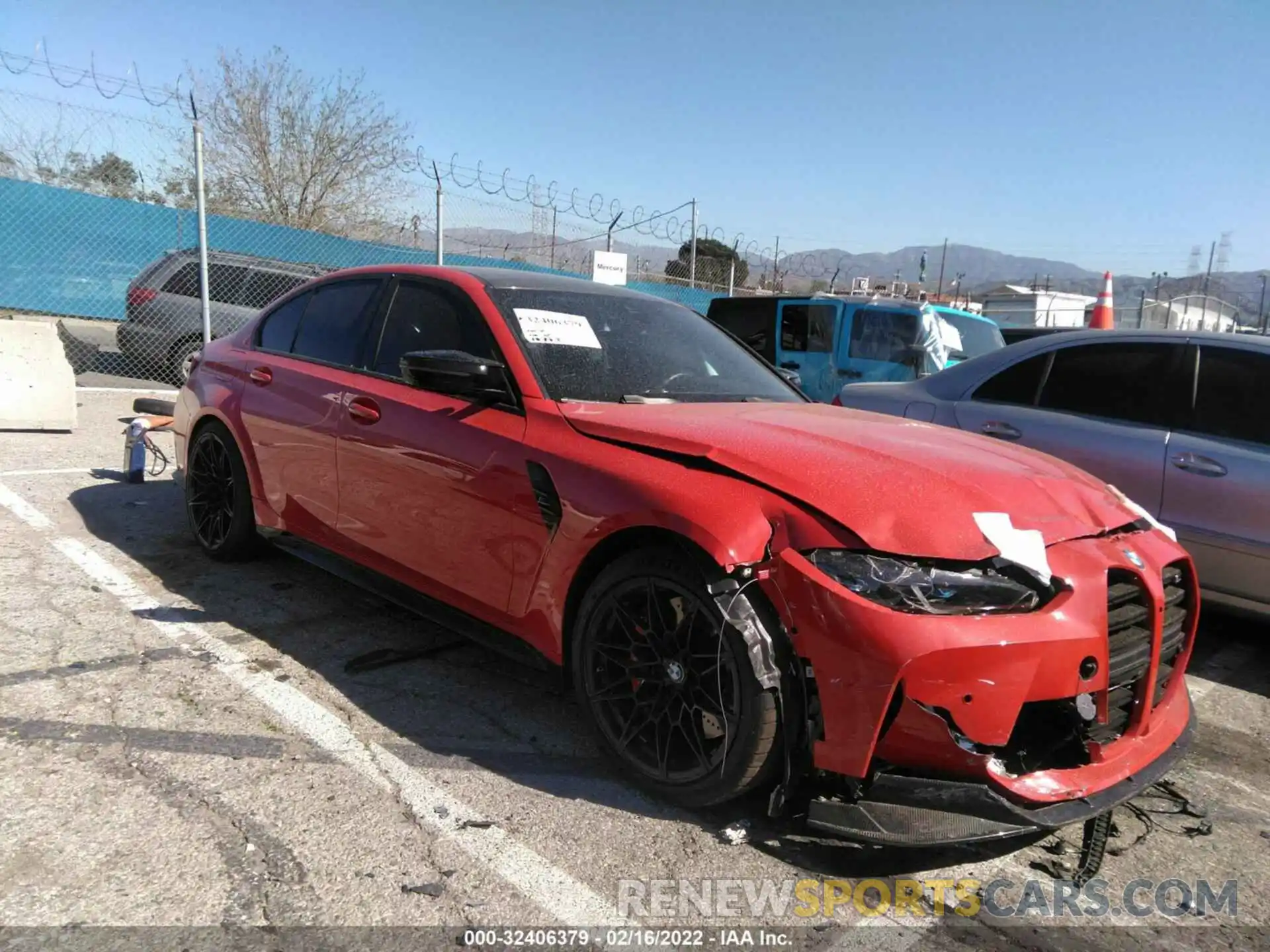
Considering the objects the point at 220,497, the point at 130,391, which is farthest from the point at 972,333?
the point at 130,391

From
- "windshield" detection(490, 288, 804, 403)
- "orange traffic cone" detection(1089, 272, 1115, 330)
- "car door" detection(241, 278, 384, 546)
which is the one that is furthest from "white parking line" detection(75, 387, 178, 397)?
"orange traffic cone" detection(1089, 272, 1115, 330)

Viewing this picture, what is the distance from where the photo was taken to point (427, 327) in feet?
11.7

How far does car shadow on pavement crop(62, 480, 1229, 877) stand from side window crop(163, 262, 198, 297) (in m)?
5.88

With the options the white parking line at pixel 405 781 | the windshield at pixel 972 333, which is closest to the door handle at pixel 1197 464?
the white parking line at pixel 405 781

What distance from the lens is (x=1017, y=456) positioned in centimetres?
292

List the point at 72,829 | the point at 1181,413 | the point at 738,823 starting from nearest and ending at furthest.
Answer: the point at 72,829, the point at 738,823, the point at 1181,413

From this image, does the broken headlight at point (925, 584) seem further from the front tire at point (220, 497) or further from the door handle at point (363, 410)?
the front tire at point (220, 497)

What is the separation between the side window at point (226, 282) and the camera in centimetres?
1051

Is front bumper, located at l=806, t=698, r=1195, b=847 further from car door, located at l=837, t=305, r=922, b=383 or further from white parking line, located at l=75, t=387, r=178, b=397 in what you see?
white parking line, located at l=75, t=387, r=178, b=397

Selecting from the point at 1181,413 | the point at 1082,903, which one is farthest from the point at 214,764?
the point at 1181,413

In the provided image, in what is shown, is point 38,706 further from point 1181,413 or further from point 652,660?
point 1181,413

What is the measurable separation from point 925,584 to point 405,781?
5.47 feet

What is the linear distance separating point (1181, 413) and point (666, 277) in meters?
17.5

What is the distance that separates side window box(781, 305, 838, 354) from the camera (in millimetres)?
9719
